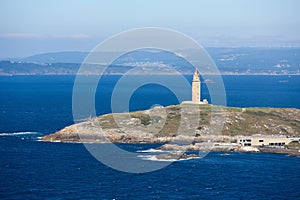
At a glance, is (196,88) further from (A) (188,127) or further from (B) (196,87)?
(A) (188,127)

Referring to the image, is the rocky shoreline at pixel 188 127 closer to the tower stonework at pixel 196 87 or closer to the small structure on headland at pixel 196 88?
the small structure on headland at pixel 196 88

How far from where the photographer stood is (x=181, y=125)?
62969mm

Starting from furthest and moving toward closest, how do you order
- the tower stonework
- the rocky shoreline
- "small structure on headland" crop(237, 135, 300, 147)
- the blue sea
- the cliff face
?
the tower stonework → the cliff face → the rocky shoreline → "small structure on headland" crop(237, 135, 300, 147) → the blue sea

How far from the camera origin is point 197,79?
69.9 m

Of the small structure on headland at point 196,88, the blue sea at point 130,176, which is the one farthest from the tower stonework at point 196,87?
the blue sea at point 130,176

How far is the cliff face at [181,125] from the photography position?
59.4 meters

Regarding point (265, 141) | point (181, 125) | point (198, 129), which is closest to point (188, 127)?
point (181, 125)

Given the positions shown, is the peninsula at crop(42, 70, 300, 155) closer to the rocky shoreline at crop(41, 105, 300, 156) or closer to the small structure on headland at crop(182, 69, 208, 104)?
the rocky shoreline at crop(41, 105, 300, 156)

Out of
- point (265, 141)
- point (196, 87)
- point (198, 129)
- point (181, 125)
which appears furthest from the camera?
point (196, 87)

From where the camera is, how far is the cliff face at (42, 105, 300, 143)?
5941 cm

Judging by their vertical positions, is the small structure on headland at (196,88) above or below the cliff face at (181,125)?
above

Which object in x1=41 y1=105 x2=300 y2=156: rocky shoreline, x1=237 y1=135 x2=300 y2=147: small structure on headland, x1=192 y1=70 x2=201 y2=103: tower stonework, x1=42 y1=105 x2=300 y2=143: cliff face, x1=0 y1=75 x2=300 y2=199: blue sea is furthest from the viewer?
x1=192 y1=70 x2=201 y2=103: tower stonework

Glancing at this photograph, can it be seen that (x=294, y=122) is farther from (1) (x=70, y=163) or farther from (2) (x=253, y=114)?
(1) (x=70, y=163)

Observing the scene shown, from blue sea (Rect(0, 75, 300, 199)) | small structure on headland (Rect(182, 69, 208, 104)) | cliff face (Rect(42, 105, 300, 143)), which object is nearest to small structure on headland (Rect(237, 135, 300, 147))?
cliff face (Rect(42, 105, 300, 143))
